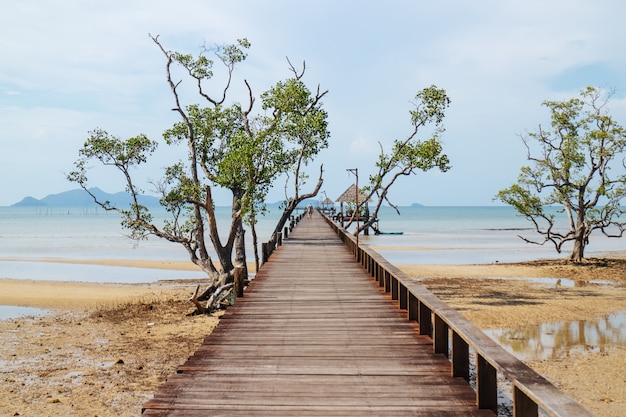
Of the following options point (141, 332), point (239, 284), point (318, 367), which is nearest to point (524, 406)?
point (318, 367)

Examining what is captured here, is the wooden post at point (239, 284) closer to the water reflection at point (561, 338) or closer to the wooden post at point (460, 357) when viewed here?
the wooden post at point (460, 357)

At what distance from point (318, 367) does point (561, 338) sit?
10100 millimetres

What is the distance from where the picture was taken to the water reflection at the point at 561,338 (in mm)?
12773

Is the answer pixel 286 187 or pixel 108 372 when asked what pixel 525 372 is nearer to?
pixel 108 372

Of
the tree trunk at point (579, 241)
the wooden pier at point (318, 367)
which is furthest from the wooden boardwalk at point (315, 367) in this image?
the tree trunk at point (579, 241)

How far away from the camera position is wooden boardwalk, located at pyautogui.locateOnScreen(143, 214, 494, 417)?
17.1ft

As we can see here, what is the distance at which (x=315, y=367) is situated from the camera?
6.41m

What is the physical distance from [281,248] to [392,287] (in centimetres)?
1135

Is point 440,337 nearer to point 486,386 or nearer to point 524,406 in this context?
point 486,386

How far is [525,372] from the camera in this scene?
13.8 ft

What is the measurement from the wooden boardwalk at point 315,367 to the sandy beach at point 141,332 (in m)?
3.01

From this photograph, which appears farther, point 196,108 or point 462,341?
point 196,108

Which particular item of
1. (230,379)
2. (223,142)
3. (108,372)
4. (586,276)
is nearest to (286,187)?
(223,142)

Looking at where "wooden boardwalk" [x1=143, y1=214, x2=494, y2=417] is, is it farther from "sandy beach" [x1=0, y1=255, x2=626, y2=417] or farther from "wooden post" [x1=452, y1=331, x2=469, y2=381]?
"sandy beach" [x1=0, y1=255, x2=626, y2=417]
